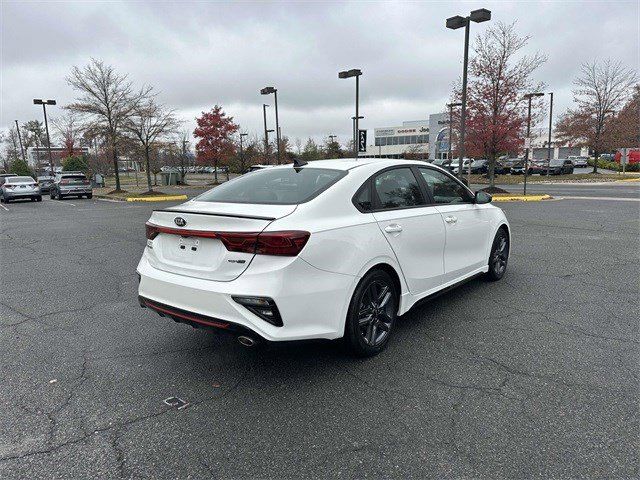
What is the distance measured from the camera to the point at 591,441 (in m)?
2.55

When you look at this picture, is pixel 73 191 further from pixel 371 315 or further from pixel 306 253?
pixel 306 253

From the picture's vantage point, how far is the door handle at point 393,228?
3654 mm

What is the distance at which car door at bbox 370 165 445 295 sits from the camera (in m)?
3.77

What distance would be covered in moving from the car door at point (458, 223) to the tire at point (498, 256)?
31cm

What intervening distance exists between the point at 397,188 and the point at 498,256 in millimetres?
2417

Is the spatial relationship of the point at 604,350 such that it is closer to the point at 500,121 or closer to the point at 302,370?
the point at 302,370

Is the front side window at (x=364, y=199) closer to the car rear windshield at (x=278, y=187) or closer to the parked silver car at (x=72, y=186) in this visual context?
the car rear windshield at (x=278, y=187)

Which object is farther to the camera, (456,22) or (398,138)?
(398,138)

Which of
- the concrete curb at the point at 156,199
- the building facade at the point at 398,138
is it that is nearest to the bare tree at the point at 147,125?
the concrete curb at the point at 156,199

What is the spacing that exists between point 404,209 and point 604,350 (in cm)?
203

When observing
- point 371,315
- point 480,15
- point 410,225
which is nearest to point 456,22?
point 480,15

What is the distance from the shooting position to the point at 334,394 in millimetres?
3107

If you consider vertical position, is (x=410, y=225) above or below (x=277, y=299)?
above

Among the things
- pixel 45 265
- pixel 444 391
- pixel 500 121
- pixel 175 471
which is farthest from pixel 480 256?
pixel 500 121
